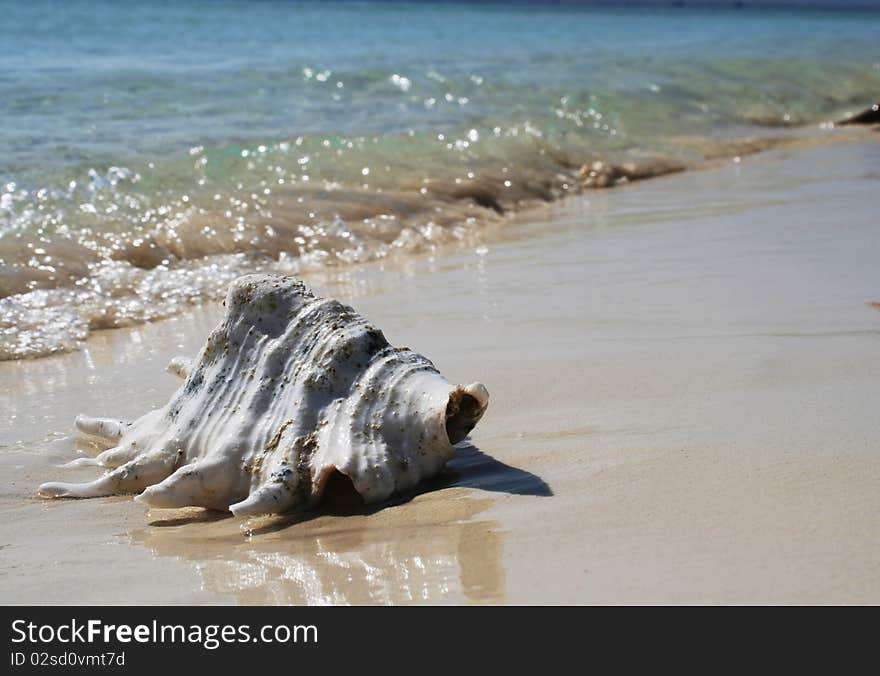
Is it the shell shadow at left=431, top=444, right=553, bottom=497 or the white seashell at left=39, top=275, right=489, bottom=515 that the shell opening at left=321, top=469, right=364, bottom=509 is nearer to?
the white seashell at left=39, top=275, right=489, bottom=515

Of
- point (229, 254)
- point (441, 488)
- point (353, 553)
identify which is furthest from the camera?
point (229, 254)

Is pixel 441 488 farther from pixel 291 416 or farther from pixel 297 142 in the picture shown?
pixel 297 142

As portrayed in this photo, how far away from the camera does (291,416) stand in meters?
2.69

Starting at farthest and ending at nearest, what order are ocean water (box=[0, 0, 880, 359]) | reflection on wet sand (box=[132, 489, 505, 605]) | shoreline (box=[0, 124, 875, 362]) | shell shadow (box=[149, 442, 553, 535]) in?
1. ocean water (box=[0, 0, 880, 359])
2. shoreline (box=[0, 124, 875, 362])
3. shell shadow (box=[149, 442, 553, 535])
4. reflection on wet sand (box=[132, 489, 505, 605])

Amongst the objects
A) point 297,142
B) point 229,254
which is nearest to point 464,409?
point 229,254

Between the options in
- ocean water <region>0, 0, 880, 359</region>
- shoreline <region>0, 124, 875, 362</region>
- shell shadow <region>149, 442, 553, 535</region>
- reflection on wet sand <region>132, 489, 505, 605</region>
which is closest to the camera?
reflection on wet sand <region>132, 489, 505, 605</region>

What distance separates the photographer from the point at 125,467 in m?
→ 2.88

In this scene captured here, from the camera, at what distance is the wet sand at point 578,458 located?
2129mm

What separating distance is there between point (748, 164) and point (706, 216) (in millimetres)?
3188

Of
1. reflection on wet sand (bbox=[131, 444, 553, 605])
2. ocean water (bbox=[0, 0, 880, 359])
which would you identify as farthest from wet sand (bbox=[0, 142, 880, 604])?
ocean water (bbox=[0, 0, 880, 359])

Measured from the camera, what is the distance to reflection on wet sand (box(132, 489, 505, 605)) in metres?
2.12

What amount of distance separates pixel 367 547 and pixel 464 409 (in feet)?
1.64
